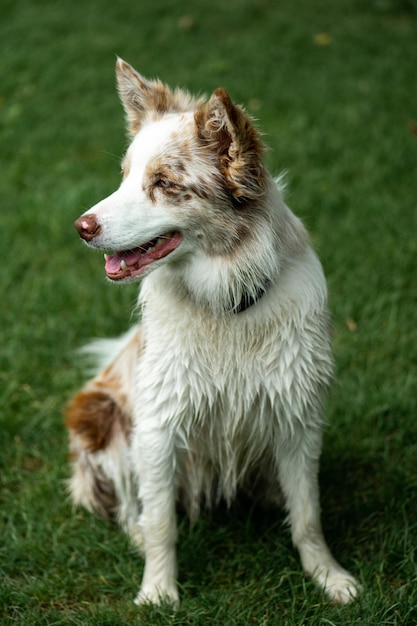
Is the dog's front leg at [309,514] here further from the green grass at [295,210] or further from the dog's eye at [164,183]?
the dog's eye at [164,183]

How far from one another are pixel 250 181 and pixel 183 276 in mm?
399

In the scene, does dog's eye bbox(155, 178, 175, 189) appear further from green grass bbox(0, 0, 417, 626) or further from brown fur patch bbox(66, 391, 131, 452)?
green grass bbox(0, 0, 417, 626)

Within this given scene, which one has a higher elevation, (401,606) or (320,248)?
(320,248)

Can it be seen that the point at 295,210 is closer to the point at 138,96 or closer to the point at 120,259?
the point at 138,96

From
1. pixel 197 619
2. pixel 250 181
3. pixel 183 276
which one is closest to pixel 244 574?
pixel 197 619

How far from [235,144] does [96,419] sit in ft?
4.64

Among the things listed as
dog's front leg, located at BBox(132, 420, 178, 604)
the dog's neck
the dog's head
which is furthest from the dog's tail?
the dog's head

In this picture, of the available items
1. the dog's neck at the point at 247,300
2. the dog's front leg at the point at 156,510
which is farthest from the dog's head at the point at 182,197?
the dog's front leg at the point at 156,510

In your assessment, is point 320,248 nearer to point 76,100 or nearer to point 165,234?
point 165,234

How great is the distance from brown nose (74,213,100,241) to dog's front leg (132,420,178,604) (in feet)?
2.57

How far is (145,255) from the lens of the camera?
2629mm

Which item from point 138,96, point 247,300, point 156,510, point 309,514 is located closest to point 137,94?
point 138,96

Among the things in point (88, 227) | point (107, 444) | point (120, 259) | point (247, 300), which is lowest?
point (107, 444)

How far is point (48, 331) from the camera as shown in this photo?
4.58 m
